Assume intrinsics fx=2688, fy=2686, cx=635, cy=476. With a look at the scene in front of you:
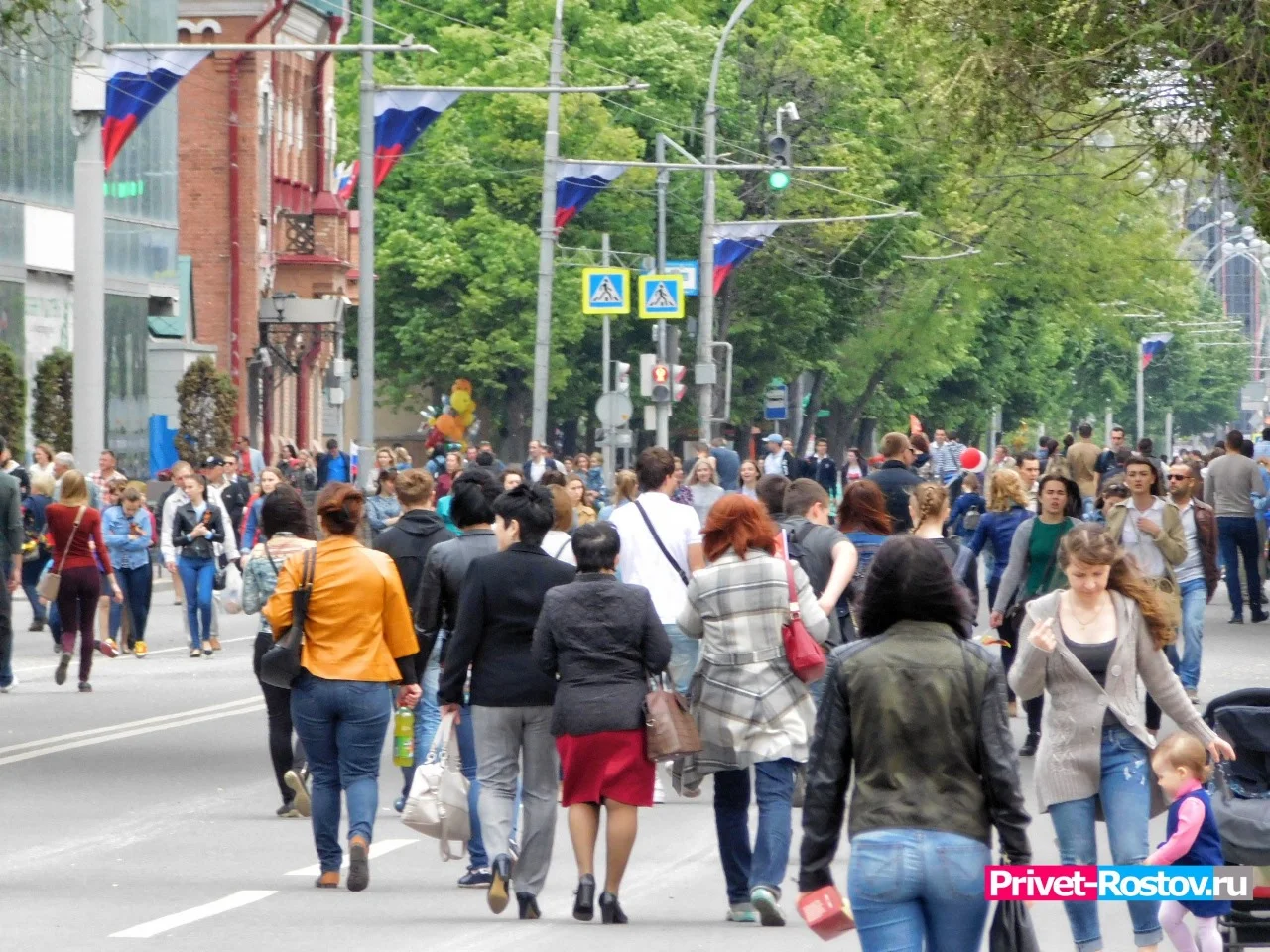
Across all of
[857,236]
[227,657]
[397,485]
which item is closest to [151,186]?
[857,236]

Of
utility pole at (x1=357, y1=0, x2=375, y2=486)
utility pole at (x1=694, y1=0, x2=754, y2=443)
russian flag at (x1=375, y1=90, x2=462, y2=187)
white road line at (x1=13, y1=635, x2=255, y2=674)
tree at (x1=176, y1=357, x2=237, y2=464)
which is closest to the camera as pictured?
white road line at (x1=13, y1=635, x2=255, y2=674)

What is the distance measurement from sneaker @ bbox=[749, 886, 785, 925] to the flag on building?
47298 millimetres

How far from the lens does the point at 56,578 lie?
63.7 feet

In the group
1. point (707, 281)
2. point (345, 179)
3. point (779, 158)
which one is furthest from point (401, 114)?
point (345, 179)

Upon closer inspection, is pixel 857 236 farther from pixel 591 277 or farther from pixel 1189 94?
pixel 1189 94

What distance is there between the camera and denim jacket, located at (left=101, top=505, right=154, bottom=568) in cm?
2314

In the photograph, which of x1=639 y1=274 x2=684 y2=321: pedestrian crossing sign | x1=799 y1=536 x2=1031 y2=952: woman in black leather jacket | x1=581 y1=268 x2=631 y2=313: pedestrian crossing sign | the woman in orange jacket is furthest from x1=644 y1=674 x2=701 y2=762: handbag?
x1=639 y1=274 x2=684 y2=321: pedestrian crossing sign

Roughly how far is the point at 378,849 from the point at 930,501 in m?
3.25

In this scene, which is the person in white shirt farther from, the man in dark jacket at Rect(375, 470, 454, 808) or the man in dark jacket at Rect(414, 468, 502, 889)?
the man in dark jacket at Rect(414, 468, 502, 889)

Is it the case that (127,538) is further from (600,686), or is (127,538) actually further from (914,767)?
(914,767)

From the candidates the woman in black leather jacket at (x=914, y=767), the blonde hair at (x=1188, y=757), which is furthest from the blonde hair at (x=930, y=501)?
the woman in black leather jacket at (x=914, y=767)

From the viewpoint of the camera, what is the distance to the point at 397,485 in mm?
12289

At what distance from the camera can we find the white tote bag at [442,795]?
413 inches

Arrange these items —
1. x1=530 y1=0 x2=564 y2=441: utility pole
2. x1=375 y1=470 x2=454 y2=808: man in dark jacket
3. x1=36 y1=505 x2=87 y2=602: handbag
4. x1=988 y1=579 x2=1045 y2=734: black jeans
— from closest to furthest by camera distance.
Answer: x1=375 y1=470 x2=454 y2=808: man in dark jacket
x1=988 y1=579 x2=1045 y2=734: black jeans
x1=36 y1=505 x2=87 y2=602: handbag
x1=530 y1=0 x2=564 y2=441: utility pole
